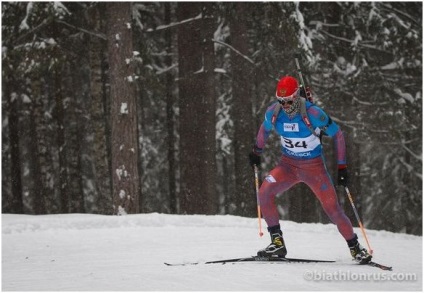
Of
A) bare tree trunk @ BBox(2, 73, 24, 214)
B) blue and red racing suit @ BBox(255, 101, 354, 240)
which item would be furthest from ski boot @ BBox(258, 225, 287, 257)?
bare tree trunk @ BBox(2, 73, 24, 214)

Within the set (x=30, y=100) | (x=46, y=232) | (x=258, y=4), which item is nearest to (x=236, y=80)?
(x=258, y=4)

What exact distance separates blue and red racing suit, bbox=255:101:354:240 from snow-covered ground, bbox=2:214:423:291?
0.76m

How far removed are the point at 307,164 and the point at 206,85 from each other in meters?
7.04

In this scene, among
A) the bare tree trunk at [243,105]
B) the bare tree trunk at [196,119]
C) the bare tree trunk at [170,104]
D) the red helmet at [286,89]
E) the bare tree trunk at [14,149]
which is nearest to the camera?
the red helmet at [286,89]

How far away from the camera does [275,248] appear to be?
24.9ft

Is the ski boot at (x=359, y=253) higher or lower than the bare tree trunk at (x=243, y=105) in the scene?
lower

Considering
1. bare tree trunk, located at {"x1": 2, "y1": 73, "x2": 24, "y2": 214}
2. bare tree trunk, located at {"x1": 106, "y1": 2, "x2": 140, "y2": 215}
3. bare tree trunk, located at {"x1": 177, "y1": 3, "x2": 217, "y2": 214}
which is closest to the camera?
bare tree trunk, located at {"x1": 106, "y1": 2, "x2": 140, "y2": 215}

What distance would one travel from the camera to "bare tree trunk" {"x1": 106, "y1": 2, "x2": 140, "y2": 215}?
12.9 meters

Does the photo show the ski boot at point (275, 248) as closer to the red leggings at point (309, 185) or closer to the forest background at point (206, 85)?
the red leggings at point (309, 185)

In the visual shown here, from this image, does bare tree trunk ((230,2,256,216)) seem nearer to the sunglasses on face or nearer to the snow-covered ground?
the snow-covered ground

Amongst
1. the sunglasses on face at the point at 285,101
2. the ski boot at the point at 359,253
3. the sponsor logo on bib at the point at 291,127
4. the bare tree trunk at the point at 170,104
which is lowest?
the ski boot at the point at 359,253

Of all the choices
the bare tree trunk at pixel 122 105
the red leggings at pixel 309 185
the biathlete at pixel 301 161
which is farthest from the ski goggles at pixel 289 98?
the bare tree trunk at pixel 122 105

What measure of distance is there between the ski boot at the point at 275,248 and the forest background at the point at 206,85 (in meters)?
5.96

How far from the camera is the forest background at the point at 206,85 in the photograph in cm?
1419
